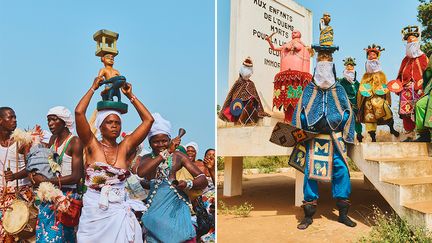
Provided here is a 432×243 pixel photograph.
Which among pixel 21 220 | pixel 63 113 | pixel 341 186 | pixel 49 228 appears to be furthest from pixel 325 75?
pixel 21 220

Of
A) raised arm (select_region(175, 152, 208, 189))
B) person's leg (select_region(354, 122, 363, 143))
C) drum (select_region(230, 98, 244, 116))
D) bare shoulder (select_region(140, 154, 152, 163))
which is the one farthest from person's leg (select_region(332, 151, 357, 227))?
drum (select_region(230, 98, 244, 116))

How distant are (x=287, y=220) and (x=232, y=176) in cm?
216

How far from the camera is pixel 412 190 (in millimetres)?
4586

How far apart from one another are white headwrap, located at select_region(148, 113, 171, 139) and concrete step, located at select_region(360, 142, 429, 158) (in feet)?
8.34

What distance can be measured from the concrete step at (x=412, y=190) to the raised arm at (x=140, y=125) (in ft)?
9.17

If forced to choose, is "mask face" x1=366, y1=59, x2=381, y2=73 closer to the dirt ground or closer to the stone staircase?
the stone staircase

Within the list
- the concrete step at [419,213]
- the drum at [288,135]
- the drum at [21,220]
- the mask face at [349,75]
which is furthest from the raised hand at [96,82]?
the mask face at [349,75]

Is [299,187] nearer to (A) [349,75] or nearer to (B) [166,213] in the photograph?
(A) [349,75]

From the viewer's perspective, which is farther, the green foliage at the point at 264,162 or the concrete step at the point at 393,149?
the green foliage at the point at 264,162

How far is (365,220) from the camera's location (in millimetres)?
5102

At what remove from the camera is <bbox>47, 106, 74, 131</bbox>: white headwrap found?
13.6ft

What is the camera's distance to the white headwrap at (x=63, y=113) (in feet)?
13.6

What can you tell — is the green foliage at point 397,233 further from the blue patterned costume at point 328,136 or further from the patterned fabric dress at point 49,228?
the patterned fabric dress at point 49,228

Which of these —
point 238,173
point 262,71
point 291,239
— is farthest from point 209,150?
point 262,71
